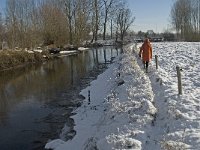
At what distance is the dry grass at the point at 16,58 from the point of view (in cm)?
3713

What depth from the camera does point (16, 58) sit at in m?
40.0

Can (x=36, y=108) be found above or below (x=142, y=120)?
below

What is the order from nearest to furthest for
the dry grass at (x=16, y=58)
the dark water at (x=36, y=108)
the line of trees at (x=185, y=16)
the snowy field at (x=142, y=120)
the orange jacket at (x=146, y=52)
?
the snowy field at (x=142, y=120)
the dark water at (x=36, y=108)
the orange jacket at (x=146, y=52)
the dry grass at (x=16, y=58)
the line of trees at (x=185, y=16)

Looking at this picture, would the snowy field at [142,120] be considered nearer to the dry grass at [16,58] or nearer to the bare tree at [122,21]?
the dry grass at [16,58]

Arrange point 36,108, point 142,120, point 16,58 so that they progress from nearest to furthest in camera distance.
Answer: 1. point 142,120
2. point 36,108
3. point 16,58

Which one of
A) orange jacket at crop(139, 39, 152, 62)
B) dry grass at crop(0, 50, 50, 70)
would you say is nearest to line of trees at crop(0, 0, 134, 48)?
dry grass at crop(0, 50, 50, 70)

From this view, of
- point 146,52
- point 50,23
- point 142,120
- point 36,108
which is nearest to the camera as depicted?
point 142,120

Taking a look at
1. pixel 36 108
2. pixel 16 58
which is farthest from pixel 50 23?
pixel 36 108

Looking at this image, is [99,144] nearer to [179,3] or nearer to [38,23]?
[38,23]

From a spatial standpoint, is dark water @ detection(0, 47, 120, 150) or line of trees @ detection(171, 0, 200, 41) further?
line of trees @ detection(171, 0, 200, 41)

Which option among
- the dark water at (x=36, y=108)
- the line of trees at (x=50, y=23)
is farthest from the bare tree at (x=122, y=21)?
the dark water at (x=36, y=108)

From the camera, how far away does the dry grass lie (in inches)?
1462

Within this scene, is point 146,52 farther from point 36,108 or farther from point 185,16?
point 185,16

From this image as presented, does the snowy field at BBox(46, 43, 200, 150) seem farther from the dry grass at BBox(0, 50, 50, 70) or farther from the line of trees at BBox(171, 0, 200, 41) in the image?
the line of trees at BBox(171, 0, 200, 41)
